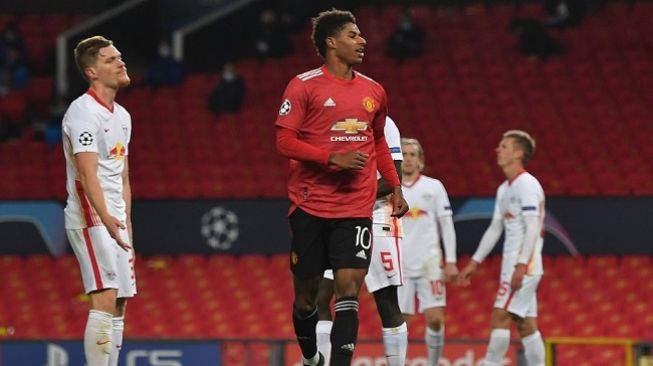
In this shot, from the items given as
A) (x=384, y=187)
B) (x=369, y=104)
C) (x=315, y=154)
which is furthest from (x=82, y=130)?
(x=384, y=187)

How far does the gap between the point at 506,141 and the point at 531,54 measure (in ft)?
34.2

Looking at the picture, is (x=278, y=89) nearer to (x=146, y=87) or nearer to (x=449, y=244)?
(x=146, y=87)

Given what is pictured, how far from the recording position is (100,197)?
6.95 meters

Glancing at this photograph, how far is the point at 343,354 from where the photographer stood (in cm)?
665

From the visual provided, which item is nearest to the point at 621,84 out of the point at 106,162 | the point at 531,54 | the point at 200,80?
the point at 531,54

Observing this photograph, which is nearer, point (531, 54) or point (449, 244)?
point (449, 244)

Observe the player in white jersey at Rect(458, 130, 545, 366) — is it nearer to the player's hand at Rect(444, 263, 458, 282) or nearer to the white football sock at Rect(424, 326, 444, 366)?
the player's hand at Rect(444, 263, 458, 282)

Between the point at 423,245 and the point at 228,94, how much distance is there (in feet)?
31.8

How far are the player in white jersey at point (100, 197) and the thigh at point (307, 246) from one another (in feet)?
3.04

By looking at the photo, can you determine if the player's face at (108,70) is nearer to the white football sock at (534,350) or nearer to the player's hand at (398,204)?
the player's hand at (398,204)

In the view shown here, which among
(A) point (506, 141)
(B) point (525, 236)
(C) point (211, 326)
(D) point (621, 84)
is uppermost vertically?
(D) point (621, 84)

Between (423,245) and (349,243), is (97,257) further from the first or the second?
(423,245)

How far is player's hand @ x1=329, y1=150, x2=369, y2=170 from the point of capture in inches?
262

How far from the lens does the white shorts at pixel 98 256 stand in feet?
23.4
